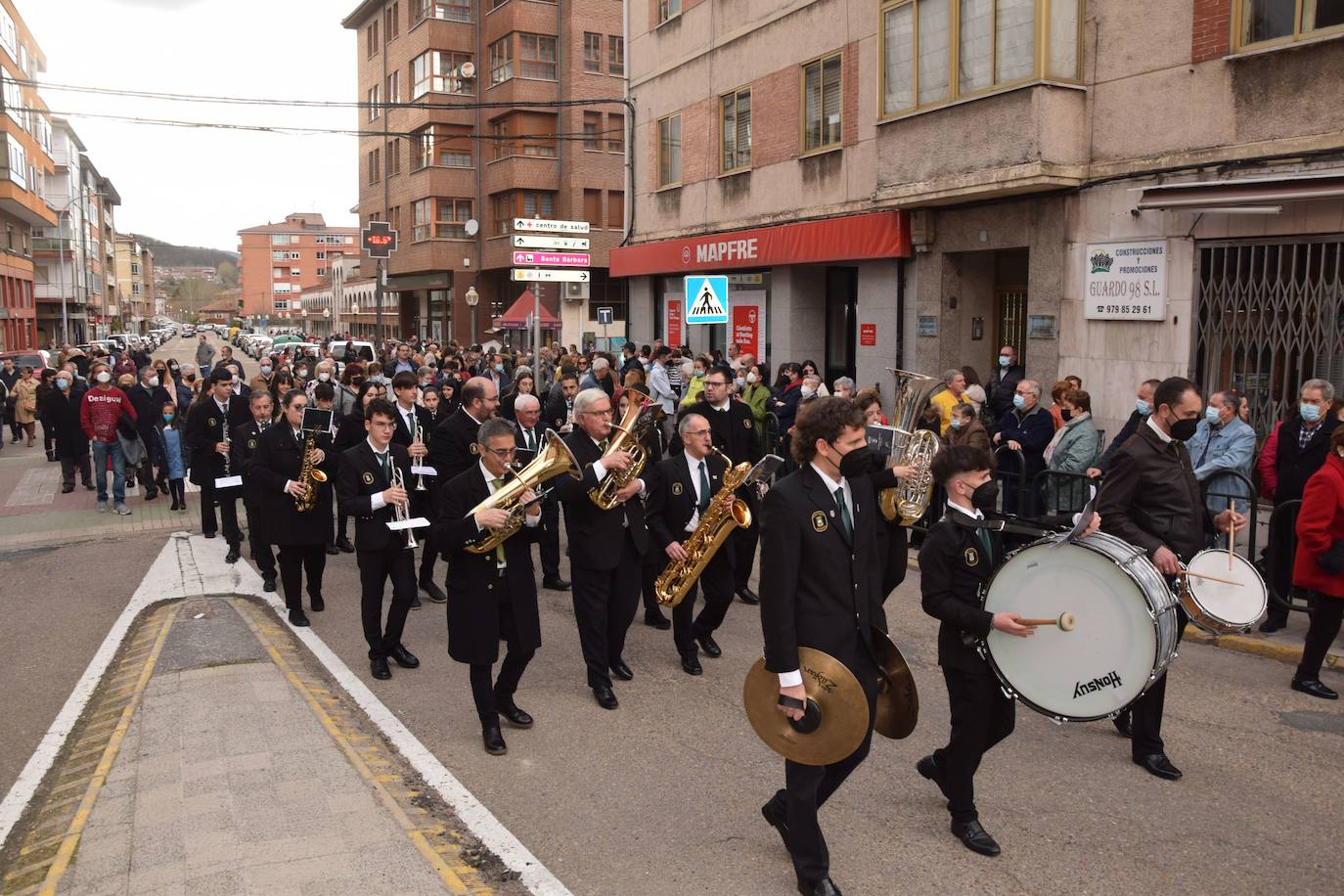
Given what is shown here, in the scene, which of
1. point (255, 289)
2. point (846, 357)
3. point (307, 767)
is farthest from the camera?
point (255, 289)

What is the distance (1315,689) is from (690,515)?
4.11m

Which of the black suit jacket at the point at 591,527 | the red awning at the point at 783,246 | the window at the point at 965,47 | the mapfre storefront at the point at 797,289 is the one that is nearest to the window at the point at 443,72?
the mapfre storefront at the point at 797,289

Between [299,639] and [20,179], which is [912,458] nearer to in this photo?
[299,639]

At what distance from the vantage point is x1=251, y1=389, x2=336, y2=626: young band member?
28.7 feet

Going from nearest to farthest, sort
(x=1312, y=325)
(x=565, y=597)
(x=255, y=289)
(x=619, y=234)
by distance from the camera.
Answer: (x=565, y=597) → (x=1312, y=325) → (x=619, y=234) → (x=255, y=289)

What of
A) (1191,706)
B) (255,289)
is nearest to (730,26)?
(1191,706)

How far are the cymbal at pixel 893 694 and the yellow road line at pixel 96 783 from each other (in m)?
3.40

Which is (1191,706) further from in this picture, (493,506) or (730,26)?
(730,26)

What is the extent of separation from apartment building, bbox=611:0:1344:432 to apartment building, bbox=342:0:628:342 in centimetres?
2062

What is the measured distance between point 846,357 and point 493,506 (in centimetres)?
1560

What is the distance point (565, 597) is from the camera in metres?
9.80

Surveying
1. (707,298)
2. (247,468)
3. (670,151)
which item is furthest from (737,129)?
(247,468)

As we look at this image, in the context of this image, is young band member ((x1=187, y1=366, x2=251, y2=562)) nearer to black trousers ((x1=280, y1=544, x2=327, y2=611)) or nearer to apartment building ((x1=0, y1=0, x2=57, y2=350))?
black trousers ((x1=280, y1=544, x2=327, y2=611))

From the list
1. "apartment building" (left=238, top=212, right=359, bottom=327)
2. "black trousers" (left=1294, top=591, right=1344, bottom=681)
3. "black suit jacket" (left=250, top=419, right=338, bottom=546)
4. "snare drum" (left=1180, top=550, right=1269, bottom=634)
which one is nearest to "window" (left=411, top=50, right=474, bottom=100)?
"black suit jacket" (left=250, top=419, right=338, bottom=546)
